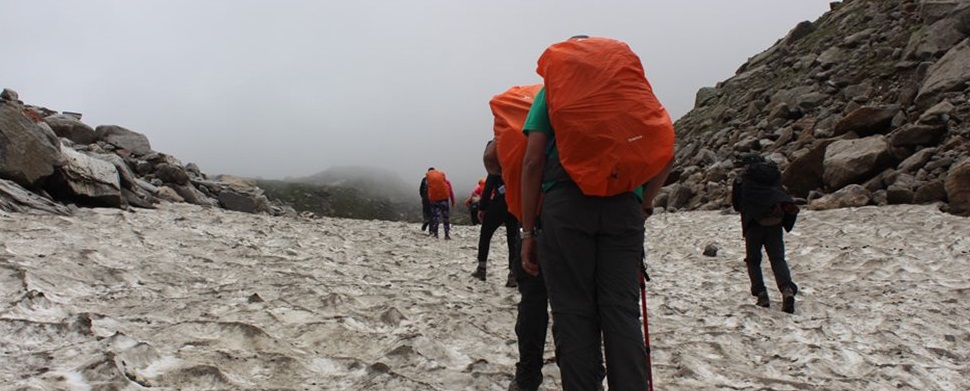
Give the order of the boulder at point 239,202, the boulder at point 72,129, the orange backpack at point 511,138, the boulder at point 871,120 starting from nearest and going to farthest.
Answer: the orange backpack at point 511,138 → the boulder at point 871,120 → the boulder at point 72,129 → the boulder at point 239,202

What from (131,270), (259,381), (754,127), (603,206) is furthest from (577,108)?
(754,127)

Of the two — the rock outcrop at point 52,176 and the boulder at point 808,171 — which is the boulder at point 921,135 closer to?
the boulder at point 808,171

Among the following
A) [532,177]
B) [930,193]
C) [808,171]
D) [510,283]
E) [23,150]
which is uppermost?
[808,171]

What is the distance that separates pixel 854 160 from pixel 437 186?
12.2m

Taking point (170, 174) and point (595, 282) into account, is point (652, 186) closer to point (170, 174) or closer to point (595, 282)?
point (595, 282)

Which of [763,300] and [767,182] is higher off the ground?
[767,182]

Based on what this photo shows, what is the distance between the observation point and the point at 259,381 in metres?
4.29

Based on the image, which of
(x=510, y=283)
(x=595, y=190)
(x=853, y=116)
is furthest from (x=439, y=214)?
(x=595, y=190)

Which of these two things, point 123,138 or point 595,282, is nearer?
point 595,282

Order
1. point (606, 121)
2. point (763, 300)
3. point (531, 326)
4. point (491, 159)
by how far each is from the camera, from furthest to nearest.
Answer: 1. point (763, 300)
2. point (491, 159)
3. point (531, 326)
4. point (606, 121)

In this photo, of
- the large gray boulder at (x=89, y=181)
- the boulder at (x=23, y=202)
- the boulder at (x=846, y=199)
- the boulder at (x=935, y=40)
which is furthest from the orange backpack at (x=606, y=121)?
the boulder at (x=935, y=40)

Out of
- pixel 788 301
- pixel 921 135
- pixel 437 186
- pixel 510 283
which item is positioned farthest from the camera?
pixel 437 186

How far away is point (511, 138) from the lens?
391cm

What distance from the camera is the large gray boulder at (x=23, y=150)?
1027cm
